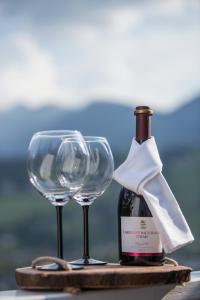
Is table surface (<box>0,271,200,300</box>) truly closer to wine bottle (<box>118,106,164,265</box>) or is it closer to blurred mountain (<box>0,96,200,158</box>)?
wine bottle (<box>118,106,164,265</box>)

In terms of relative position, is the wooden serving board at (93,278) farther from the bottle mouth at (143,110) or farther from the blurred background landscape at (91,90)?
the blurred background landscape at (91,90)

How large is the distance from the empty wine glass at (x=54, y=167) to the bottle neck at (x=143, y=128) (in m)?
0.12

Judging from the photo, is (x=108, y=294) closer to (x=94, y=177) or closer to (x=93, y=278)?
(x=93, y=278)

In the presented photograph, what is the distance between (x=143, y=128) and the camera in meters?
1.12

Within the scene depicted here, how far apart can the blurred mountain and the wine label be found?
1440 mm

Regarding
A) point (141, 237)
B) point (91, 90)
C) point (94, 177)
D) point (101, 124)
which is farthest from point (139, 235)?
point (91, 90)

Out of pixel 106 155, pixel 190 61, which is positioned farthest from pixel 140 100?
pixel 106 155

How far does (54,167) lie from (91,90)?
1839mm

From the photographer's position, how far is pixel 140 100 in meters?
2.89

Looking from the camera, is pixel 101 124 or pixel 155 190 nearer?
pixel 155 190

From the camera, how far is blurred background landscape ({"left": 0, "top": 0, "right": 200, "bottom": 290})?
2.67m

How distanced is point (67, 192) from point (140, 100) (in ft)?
6.26

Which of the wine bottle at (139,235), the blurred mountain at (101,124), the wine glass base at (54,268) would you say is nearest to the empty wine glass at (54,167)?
the wine glass base at (54,268)

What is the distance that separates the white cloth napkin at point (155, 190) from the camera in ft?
3.43
